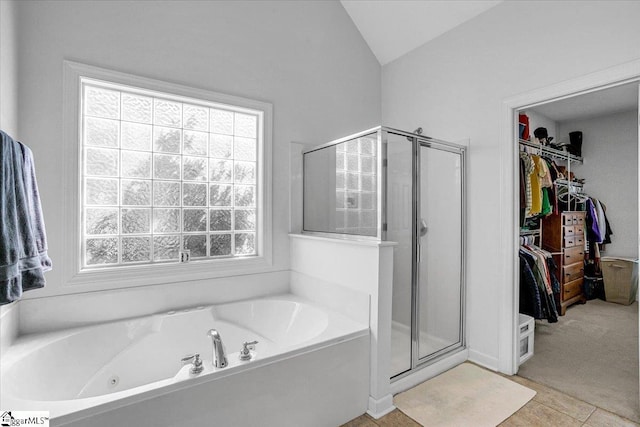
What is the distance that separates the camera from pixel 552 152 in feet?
11.7

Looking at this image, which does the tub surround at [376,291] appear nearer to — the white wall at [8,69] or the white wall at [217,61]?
the white wall at [217,61]

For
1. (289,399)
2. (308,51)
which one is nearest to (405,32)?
(308,51)

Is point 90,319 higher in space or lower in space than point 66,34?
lower

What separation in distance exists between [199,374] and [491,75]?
109 inches

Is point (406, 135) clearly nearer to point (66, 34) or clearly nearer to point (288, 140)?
point (288, 140)

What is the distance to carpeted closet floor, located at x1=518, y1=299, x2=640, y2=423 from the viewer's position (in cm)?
209

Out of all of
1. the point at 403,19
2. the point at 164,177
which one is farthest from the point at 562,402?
the point at 403,19

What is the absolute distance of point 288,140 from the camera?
2736mm

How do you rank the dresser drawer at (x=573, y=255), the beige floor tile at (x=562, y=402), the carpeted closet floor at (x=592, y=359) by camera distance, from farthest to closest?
the dresser drawer at (x=573, y=255) → the carpeted closet floor at (x=592, y=359) → the beige floor tile at (x=562, y=402)

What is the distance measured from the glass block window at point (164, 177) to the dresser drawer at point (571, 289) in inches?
150

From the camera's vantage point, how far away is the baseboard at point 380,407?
6.25 feet

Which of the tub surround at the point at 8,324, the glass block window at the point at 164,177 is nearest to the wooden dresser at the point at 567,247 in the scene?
the glass block window at the point at 164,177

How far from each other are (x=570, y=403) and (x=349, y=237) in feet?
5.67

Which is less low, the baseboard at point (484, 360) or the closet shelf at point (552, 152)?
the closet shelf at point (552, 152)
